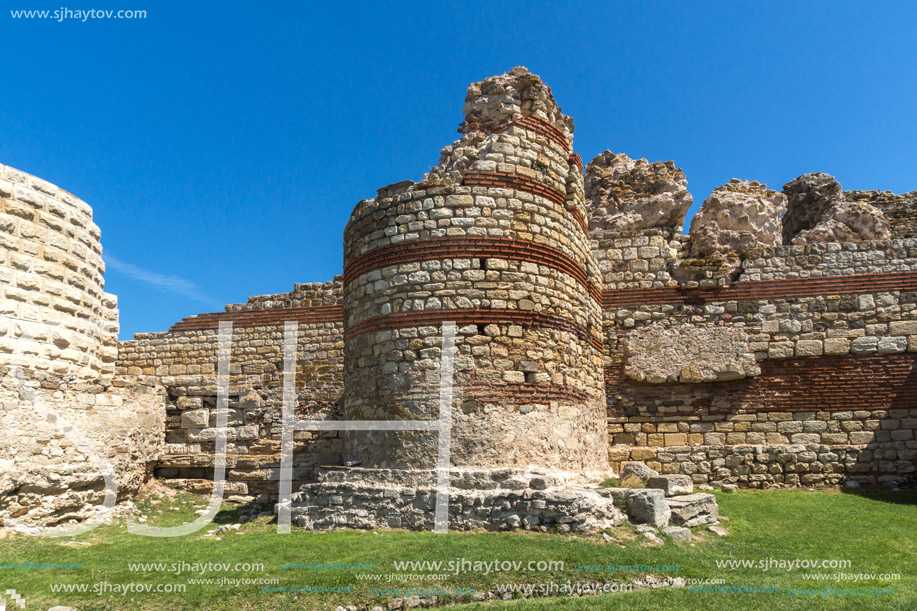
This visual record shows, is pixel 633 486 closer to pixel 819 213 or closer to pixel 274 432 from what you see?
pixel 274 432

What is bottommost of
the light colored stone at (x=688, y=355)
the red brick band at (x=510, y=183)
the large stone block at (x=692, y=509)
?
the large stone block at (x=692, y=509)

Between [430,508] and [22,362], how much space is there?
5160 mm

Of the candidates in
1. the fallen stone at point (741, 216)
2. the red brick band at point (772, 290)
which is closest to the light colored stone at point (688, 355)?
the red brick band at point (772, 290)

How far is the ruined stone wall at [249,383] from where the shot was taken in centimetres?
1164

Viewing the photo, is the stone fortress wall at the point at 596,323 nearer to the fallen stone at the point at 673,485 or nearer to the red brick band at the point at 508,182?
the red brick band at the point at 508,182

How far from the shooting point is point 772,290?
11.5m

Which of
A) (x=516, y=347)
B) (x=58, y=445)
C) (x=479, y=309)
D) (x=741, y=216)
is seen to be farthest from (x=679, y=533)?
(x=58, y=445)

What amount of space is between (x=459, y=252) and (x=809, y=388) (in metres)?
6.52

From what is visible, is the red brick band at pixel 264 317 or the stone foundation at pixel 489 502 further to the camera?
the red brick band at pixel 264 317

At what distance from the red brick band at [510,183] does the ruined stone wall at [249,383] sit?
5319 millimetres

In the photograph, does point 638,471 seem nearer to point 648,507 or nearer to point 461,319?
point 648,507

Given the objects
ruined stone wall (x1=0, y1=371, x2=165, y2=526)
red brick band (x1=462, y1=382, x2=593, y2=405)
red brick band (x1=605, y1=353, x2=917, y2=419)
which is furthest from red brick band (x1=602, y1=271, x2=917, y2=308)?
ruined stone wall (x1=0, y1=371, x2=165, y2=526)

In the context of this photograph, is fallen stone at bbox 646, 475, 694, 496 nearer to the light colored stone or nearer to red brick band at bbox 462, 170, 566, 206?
the light colored stone

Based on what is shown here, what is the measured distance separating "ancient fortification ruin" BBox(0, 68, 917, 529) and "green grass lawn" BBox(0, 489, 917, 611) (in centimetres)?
69
